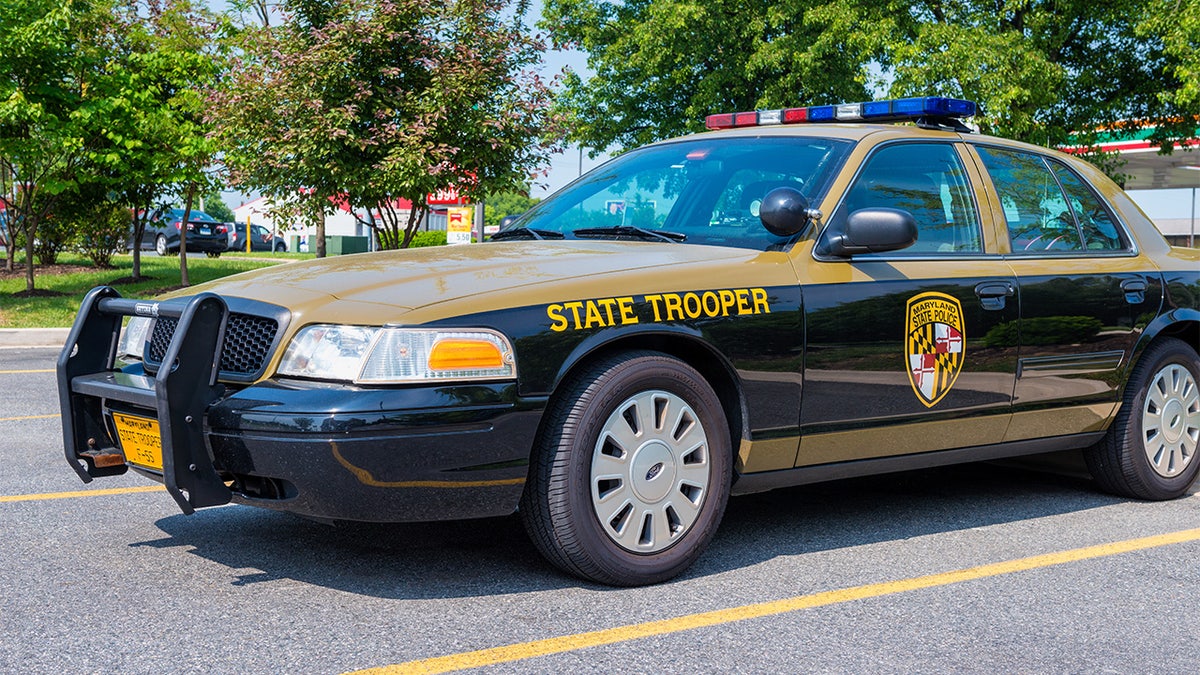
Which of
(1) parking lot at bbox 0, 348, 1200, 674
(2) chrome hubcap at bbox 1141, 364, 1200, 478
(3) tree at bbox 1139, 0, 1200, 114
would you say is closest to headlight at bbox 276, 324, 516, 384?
(1) parking lot at bbox 0, 348, 1200, 674

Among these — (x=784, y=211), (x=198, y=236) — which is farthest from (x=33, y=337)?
A: (x=198, y=236)

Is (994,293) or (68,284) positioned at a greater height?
(994,293)

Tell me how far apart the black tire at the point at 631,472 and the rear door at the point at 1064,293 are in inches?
64.6

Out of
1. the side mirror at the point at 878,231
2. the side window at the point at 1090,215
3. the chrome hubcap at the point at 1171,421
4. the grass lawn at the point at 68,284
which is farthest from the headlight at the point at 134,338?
the grass lawn at the point at 68,284

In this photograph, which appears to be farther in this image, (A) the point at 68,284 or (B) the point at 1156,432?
(A) the point at 68,284

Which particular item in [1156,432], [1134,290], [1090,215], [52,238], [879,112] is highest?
[879,112]

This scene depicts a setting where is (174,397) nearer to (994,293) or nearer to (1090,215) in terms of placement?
(994,293)

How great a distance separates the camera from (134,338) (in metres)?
4.45

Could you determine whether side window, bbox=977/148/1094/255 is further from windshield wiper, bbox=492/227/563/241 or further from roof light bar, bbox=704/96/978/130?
windshield wiper, bbox=492/227/563/241

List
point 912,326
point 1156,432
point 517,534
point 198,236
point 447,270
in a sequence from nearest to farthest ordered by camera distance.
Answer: point 447,270 → point 912,326 → point 517,534 → point 1156,432 → point 198,236

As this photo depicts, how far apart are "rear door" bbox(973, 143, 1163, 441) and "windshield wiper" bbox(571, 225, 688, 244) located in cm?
147

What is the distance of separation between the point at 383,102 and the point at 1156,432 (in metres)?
11.5

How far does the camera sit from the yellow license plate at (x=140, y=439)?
13.0ft

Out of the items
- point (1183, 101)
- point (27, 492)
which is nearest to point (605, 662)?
point (27, 492)
